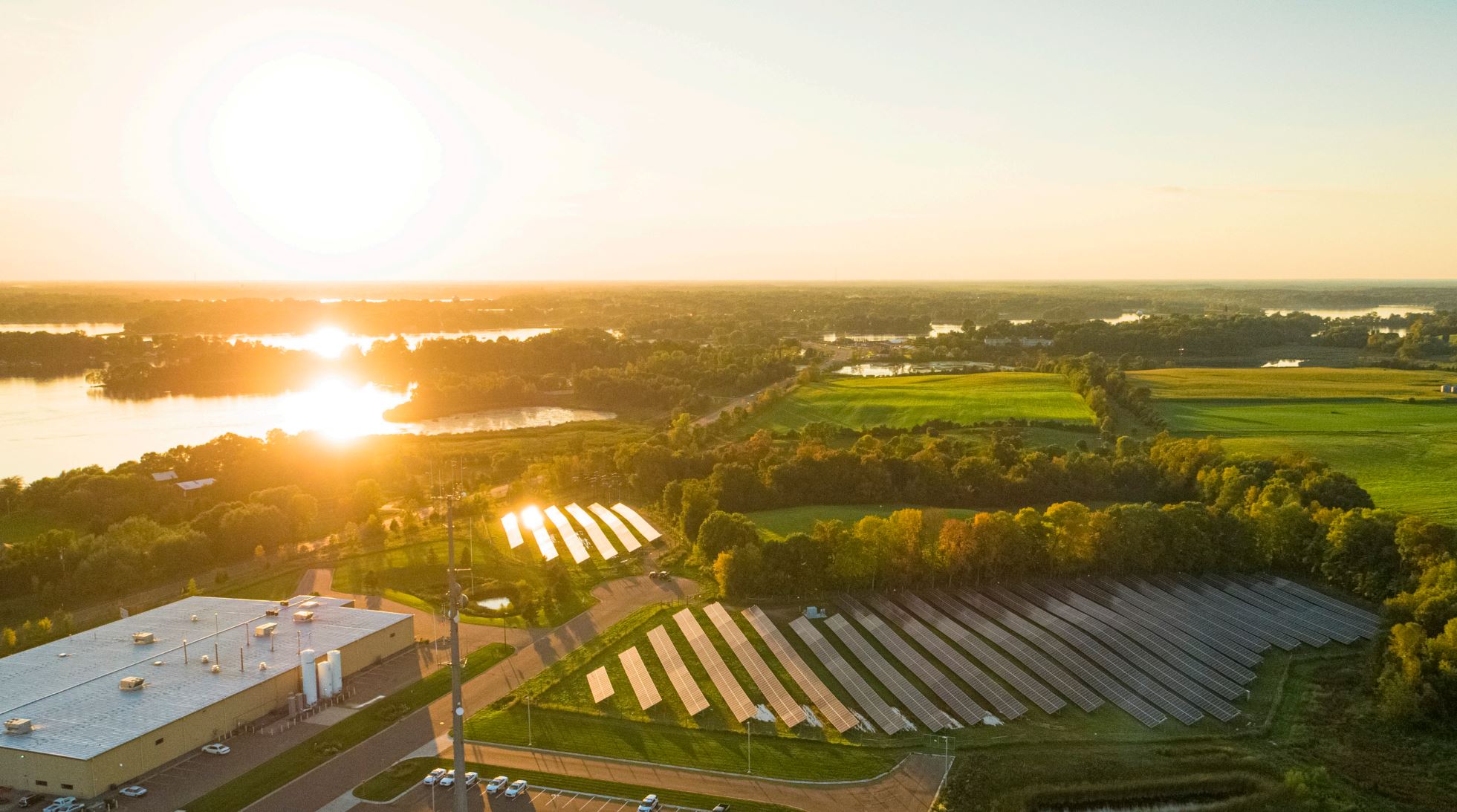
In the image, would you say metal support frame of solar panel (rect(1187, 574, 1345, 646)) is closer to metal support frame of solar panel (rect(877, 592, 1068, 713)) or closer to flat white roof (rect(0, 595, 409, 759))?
metal support frame of solar panel (rect(877, 592, 1068, 713))

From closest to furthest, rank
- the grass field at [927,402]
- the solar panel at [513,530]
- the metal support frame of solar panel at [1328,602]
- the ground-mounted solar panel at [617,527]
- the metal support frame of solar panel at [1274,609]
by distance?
the metal support frame of solar panel at [1274,609] → the metal support frame of solar panel at [1328,602] → the ground-mounted solar panel at [617,527] → the solar panel at [513,530] → the grass field at [927,402]

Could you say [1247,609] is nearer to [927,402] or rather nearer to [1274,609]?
[1274,609]

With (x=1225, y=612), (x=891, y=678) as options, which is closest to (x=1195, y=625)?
(x=1225, y=612)

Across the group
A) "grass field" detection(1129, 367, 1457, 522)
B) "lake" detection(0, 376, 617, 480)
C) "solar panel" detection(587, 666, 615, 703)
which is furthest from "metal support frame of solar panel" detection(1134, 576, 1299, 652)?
"lake" detection(0, 376, 617, 480)

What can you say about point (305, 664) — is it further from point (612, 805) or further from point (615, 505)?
point (615, 505)

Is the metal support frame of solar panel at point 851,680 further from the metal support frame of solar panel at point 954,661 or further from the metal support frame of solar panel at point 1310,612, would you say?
the metal support frame of solar panel at point 1310,612

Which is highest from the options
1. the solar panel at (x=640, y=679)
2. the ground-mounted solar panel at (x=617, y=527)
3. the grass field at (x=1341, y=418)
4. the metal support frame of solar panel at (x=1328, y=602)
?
the grass field at (x=1341, y=418)

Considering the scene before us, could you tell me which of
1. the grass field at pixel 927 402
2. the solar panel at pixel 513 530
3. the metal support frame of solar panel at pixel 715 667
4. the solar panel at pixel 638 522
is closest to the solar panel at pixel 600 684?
the metal support frame of solar panel at pixel 715 667
